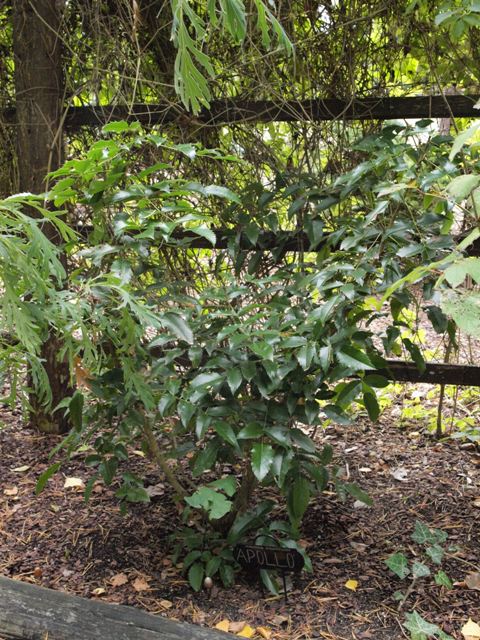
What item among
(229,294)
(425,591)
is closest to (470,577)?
(425,591)

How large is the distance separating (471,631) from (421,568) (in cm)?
24

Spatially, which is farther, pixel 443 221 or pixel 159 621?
pixel 443 221

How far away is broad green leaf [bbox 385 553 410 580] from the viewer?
229cm

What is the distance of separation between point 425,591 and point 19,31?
2855mm

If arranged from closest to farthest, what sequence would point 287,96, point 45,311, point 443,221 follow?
point 45,311, point 443,221, point 287,96

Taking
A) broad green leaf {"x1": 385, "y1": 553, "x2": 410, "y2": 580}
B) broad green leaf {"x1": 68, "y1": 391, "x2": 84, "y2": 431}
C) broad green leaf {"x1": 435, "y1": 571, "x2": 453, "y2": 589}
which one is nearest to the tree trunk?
broad green leaf {"x1": 68, "y1": 391, "x2": 84, "y2": 431}

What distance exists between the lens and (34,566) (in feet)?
8.25

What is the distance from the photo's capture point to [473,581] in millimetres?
2318

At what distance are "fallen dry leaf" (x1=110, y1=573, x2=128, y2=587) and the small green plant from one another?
0.90m

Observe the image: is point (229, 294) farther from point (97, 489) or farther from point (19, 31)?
point (19, 31)

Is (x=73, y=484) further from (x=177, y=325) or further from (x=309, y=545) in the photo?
(x=177, y=325)

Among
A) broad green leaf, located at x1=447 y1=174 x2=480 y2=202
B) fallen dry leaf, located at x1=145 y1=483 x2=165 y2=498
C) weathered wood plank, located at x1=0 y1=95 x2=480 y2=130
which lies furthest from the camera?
fallen dry leaf, located at x1=145 y1=483 x2=165 y2=498

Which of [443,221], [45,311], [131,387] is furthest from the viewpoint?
[443,221]

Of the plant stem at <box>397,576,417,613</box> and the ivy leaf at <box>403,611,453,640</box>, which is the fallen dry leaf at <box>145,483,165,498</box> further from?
the ivy leaf at <box>403,611,453,640</box>
